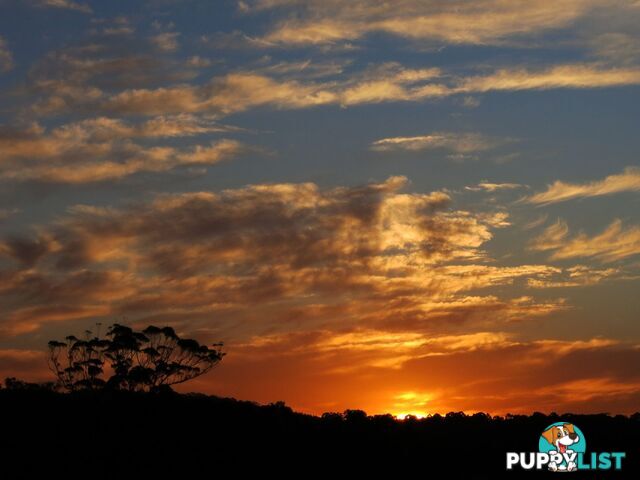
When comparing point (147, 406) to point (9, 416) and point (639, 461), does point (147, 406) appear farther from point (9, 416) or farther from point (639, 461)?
point (639, 461)

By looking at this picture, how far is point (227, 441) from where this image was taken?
7638cm

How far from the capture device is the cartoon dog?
71750 mm

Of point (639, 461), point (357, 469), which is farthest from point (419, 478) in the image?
point (639, 461)

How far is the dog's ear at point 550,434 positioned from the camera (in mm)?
79938

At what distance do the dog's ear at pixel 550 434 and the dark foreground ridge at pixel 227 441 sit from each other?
1.74 meters

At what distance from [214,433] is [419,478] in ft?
54.1

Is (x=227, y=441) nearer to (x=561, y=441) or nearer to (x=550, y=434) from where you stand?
(x=561, y=441)

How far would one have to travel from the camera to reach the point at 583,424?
9400 centimetres

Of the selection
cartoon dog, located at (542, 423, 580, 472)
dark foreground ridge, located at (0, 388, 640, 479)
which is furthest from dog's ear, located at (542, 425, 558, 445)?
dark foreground ridge, located at (0, 388, 640, 479)

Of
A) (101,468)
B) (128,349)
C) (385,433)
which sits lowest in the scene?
(101,468)
